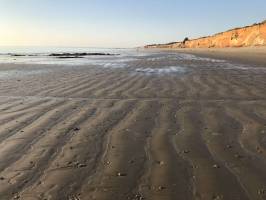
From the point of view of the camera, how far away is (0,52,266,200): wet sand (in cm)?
356

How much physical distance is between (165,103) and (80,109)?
172 cm

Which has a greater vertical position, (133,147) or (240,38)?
(133,147)

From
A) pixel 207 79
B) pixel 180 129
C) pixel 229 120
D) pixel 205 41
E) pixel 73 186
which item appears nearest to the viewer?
pixel 73 186

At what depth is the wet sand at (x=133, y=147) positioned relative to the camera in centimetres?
356

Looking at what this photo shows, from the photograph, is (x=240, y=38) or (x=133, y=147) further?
(x=240, y=38)

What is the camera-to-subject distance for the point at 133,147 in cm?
489

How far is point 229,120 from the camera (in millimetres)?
6480

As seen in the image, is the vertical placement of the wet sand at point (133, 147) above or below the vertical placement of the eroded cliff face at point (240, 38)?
above

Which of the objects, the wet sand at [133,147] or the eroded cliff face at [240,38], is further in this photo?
the eroded cliff face at [240,38]

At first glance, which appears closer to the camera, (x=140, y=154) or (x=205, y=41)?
(x=140, y=154)

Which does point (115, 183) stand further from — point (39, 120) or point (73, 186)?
point (39, 120)

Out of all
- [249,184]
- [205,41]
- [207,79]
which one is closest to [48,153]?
[249,184]

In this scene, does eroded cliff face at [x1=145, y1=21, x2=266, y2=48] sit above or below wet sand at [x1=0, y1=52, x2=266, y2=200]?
below

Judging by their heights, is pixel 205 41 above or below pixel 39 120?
below
